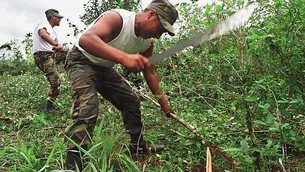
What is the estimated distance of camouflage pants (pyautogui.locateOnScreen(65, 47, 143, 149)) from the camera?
122 inches

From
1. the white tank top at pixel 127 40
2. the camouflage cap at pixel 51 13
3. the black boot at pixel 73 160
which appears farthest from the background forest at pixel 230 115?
the camouflage cap at pixel 51 13

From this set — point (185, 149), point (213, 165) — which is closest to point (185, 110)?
point (185, 149)

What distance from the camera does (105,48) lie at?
9.40 feet

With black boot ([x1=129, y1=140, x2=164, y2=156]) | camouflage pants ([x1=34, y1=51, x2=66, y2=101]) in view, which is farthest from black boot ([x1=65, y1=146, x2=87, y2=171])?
camouflage pants ([x1=34, y1=51, x2=66, y2=101])

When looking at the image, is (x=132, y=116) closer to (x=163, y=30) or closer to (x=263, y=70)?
(x=163, y=30)

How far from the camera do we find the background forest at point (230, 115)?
2.64m

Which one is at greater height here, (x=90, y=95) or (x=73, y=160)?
(x=90, y=95)

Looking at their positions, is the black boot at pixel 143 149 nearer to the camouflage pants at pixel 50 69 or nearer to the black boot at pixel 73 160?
the black boot at pixel 73 160

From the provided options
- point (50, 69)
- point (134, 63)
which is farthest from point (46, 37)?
point (134, 63)

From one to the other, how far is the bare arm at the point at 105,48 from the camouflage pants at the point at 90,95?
38 centimetres

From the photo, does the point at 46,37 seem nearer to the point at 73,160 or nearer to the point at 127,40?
the point at 127,40

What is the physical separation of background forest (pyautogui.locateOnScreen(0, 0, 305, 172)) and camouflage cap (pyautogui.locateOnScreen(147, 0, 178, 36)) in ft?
1.46

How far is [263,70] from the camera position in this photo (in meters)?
3.28

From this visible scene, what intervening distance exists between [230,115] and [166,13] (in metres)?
1.36
